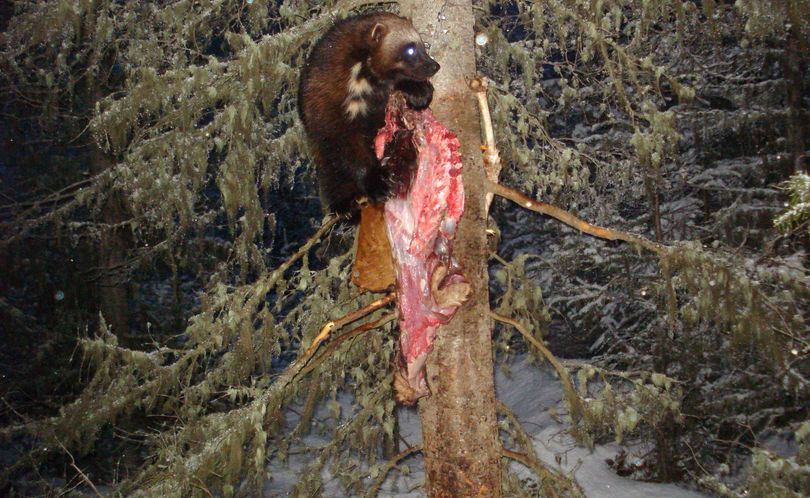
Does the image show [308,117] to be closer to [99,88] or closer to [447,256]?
[447,256]

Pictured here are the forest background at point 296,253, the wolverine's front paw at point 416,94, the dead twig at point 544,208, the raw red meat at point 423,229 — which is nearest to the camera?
the raw red meat at point 423,229

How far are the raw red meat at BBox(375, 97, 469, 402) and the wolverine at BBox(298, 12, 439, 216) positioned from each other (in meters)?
0.06

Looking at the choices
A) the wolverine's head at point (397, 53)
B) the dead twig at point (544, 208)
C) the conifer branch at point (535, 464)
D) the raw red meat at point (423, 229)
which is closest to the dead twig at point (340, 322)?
the raw red meat at point (423, 229)

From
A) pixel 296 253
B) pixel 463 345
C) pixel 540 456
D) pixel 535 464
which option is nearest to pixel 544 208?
pixel 463 345

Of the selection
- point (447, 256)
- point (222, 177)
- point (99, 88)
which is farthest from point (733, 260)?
point (99, 88)

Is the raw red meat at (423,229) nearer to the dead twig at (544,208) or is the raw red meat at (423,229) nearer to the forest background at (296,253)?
the dead twig at (544,208)

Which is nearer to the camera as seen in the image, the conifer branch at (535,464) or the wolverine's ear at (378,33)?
the wolverine's ear at (378,33)

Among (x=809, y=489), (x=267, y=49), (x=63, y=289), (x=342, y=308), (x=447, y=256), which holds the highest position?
(x=267, y=49)

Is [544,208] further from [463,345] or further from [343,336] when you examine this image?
[343,336]

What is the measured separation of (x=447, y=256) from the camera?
113 inches

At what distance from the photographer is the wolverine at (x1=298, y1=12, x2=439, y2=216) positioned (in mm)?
2889

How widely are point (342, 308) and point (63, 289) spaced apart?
868cm

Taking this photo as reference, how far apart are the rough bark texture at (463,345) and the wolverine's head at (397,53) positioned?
178 millimetres

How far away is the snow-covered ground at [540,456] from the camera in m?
9.49
